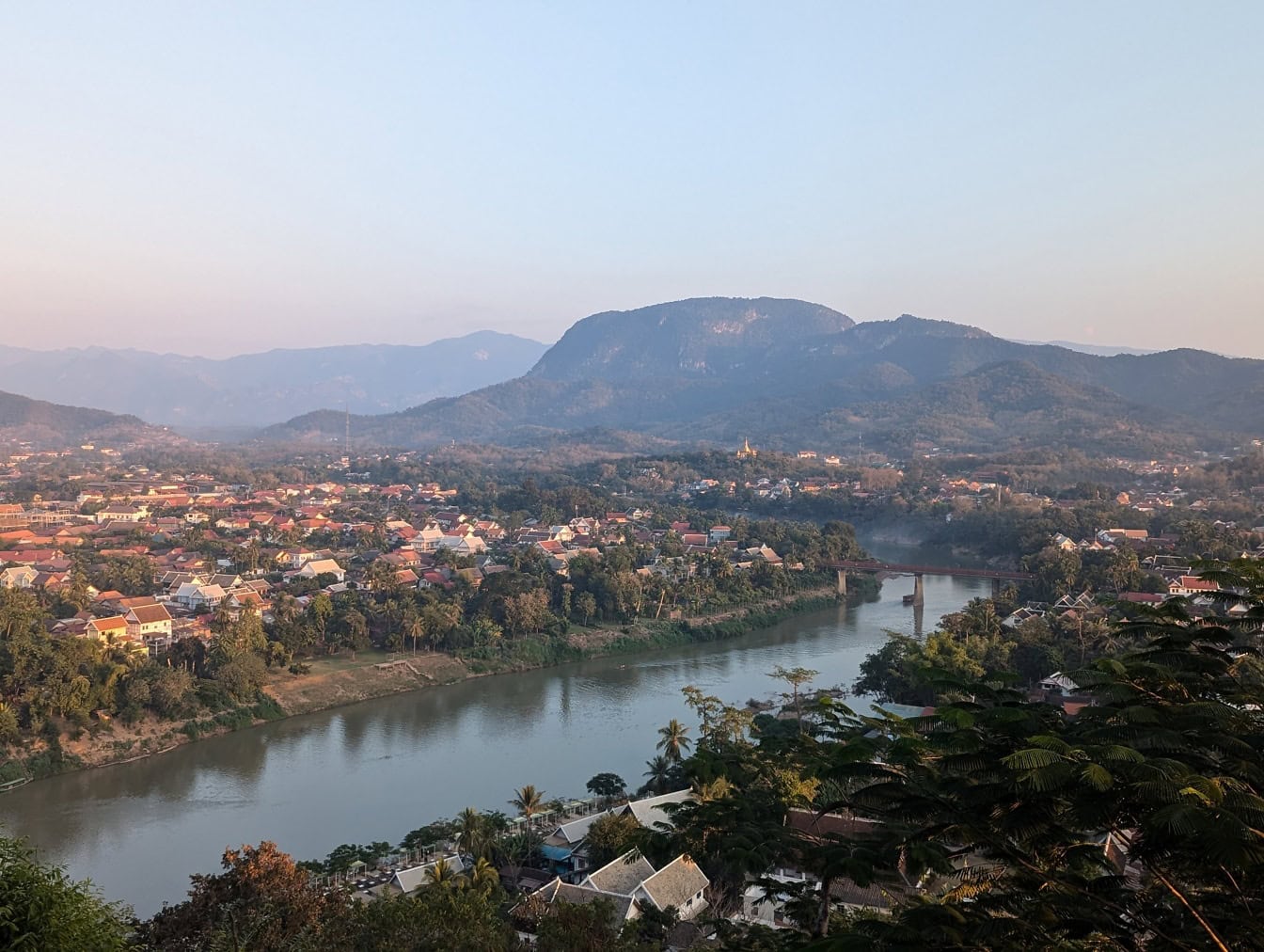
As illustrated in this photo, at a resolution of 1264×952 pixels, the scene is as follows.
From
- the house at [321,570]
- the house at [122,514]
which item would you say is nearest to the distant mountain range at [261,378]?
the house at [122,514]

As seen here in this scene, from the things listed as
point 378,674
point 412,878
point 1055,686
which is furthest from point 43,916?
point 378,674

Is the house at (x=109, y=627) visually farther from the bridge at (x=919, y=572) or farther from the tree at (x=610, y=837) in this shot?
the bridge at (x=919, y=572)

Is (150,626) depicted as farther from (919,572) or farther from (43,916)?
(919,572)

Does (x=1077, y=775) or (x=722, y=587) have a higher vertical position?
(x=1077, y=775)

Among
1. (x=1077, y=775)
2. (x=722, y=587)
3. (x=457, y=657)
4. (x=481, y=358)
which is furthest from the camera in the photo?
(x=481, y=358)

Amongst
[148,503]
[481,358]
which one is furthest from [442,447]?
[481,358]

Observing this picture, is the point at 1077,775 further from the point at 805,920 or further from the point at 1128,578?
the point at 1128,578
